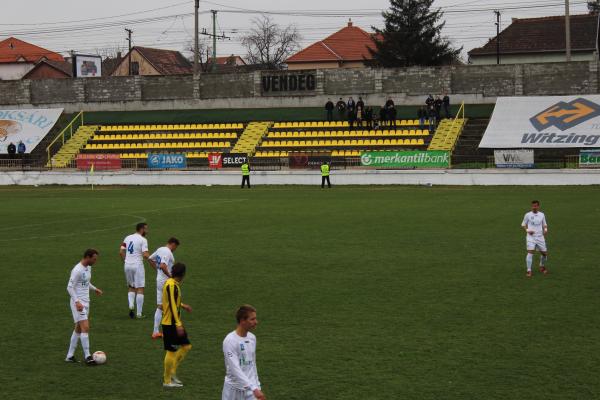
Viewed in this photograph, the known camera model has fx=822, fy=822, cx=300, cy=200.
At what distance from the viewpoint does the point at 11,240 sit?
2822 cm

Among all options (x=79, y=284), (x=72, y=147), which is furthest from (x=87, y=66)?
(x=79, y=284)

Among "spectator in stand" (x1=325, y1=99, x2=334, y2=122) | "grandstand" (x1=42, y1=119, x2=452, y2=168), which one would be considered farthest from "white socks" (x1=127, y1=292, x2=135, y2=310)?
"spectator in stand" (x1=325, y1=99, x2=334, y2=122)

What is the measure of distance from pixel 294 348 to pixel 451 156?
38.9 m

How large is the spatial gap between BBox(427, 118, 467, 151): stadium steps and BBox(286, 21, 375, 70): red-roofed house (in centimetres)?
5397

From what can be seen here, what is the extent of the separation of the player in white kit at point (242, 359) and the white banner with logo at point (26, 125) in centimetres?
5751

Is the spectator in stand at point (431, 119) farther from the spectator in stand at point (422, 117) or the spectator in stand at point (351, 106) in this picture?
the spectator in stand at point (351, 106)

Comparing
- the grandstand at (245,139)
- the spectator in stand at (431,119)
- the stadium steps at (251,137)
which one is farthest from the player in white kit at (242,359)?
the spectator in stand at (431,119)

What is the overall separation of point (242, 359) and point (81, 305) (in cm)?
510

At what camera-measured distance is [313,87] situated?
224ft

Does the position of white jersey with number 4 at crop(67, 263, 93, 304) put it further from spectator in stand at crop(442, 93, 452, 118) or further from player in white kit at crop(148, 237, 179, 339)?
spectator in stand at crop(442, 93, 452, 118)

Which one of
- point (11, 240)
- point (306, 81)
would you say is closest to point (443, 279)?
point (11, 240)

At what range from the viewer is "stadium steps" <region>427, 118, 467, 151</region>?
5388 centimetres

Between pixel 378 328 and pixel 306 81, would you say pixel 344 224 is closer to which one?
pixel 378 328

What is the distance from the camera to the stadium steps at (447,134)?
53.9 metres
